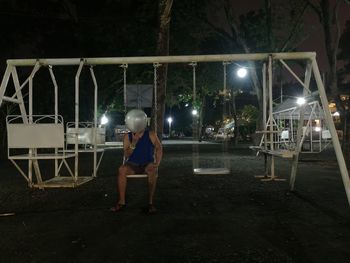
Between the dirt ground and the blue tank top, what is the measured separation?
0.88 m

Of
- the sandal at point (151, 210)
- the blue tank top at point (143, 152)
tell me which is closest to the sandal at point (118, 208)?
the sandal at point (151, 210)

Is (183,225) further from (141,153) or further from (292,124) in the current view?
(292,124)

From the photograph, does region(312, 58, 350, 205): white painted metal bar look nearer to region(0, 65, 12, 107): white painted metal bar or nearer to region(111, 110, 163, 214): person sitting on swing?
region(111, 110, 163, 214): person sitting on swing

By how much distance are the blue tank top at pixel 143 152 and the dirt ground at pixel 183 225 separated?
882mm

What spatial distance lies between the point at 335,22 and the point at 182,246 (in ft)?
51.8

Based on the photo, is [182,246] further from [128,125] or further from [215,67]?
[215,67]

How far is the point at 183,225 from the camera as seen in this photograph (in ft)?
24.0

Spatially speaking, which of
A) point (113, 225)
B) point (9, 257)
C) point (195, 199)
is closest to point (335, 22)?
point (195, 199)

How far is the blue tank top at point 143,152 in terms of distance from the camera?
8.88 metres

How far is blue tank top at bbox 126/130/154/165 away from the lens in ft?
29.1

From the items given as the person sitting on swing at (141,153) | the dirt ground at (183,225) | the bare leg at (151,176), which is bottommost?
the dirt ground at (183,225)

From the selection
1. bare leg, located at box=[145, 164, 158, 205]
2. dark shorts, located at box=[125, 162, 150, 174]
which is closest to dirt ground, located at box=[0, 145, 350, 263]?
bare leg, located at box=[145, 164, 158, 205]

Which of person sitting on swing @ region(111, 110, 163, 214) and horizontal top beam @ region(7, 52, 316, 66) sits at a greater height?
horizontal top beam @ region(7, 52, 316, 66)

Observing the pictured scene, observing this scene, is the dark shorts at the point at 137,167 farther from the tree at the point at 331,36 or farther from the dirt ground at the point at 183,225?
the tree at the point at 331,36
